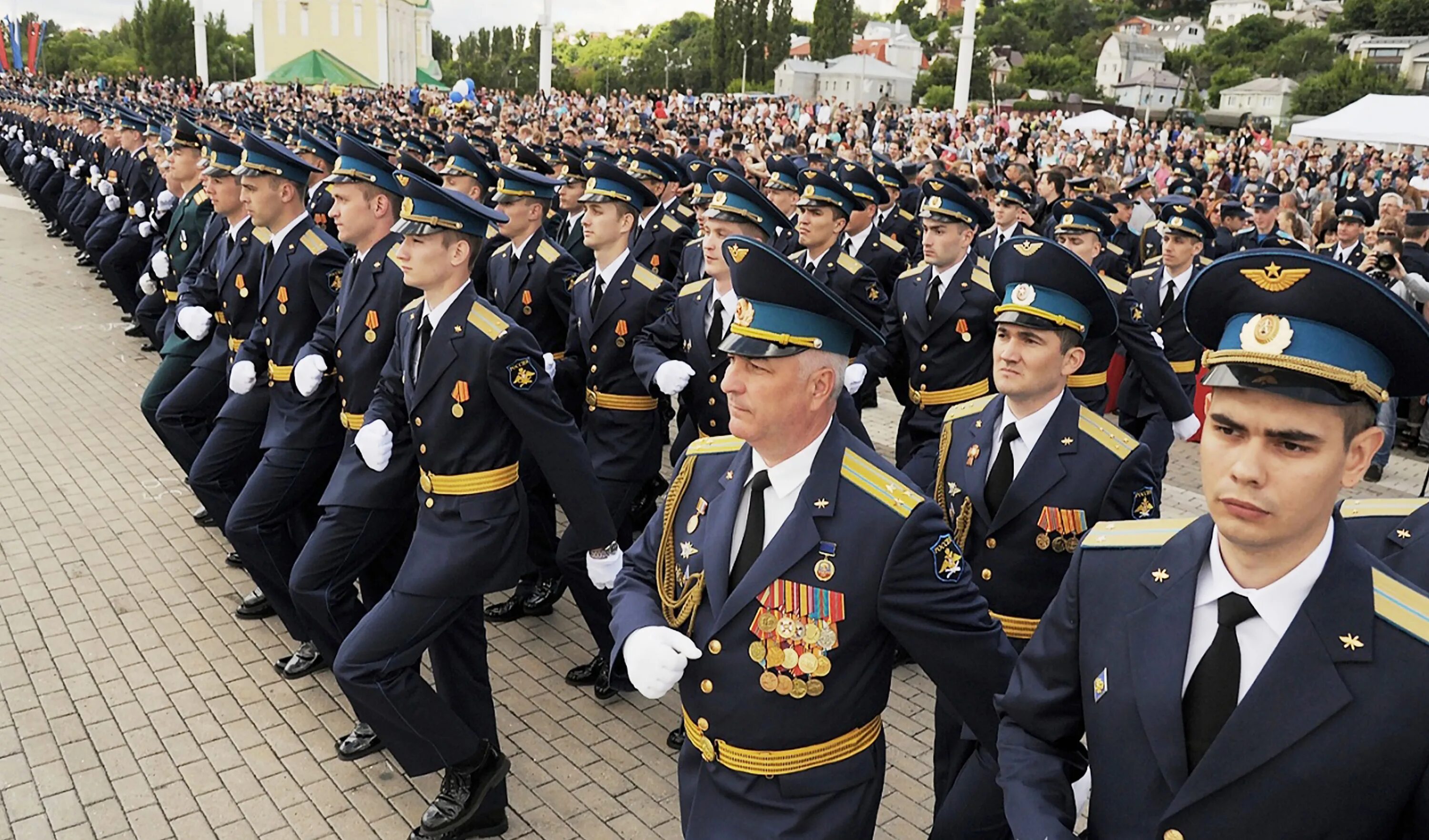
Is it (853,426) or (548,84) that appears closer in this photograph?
(853,426)

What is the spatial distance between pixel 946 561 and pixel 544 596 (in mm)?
4013

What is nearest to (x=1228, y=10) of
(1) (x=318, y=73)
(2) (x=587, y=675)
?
(1) (x=318, y=73)

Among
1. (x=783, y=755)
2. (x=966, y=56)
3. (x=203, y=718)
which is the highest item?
(x=966, y=56)

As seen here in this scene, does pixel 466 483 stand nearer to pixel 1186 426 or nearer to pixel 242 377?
pixel 242 377

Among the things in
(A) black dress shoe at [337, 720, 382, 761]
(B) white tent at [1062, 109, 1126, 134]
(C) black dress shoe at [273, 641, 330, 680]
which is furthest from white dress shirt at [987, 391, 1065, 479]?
(B) white tent at [1062, 109, 1126, 134]

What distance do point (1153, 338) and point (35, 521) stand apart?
707 centimetres

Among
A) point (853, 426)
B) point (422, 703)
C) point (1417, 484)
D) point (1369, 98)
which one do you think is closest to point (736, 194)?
point (853, 426)

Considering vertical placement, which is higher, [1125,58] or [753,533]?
[1125,58]

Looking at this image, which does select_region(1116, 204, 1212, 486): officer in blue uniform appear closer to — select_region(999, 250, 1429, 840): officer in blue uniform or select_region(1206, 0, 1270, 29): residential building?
select_region(999, 250, 1429, 840): officer in blue uniform

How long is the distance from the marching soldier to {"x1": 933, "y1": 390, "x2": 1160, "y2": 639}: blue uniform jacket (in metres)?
2.47

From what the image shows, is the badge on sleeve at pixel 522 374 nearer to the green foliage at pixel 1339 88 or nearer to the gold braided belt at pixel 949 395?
the gold braided belt at pixel 949 395

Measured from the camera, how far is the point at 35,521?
7.34 metres

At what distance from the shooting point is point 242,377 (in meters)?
5.62

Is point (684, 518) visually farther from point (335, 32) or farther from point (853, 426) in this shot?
point (335, 32)
